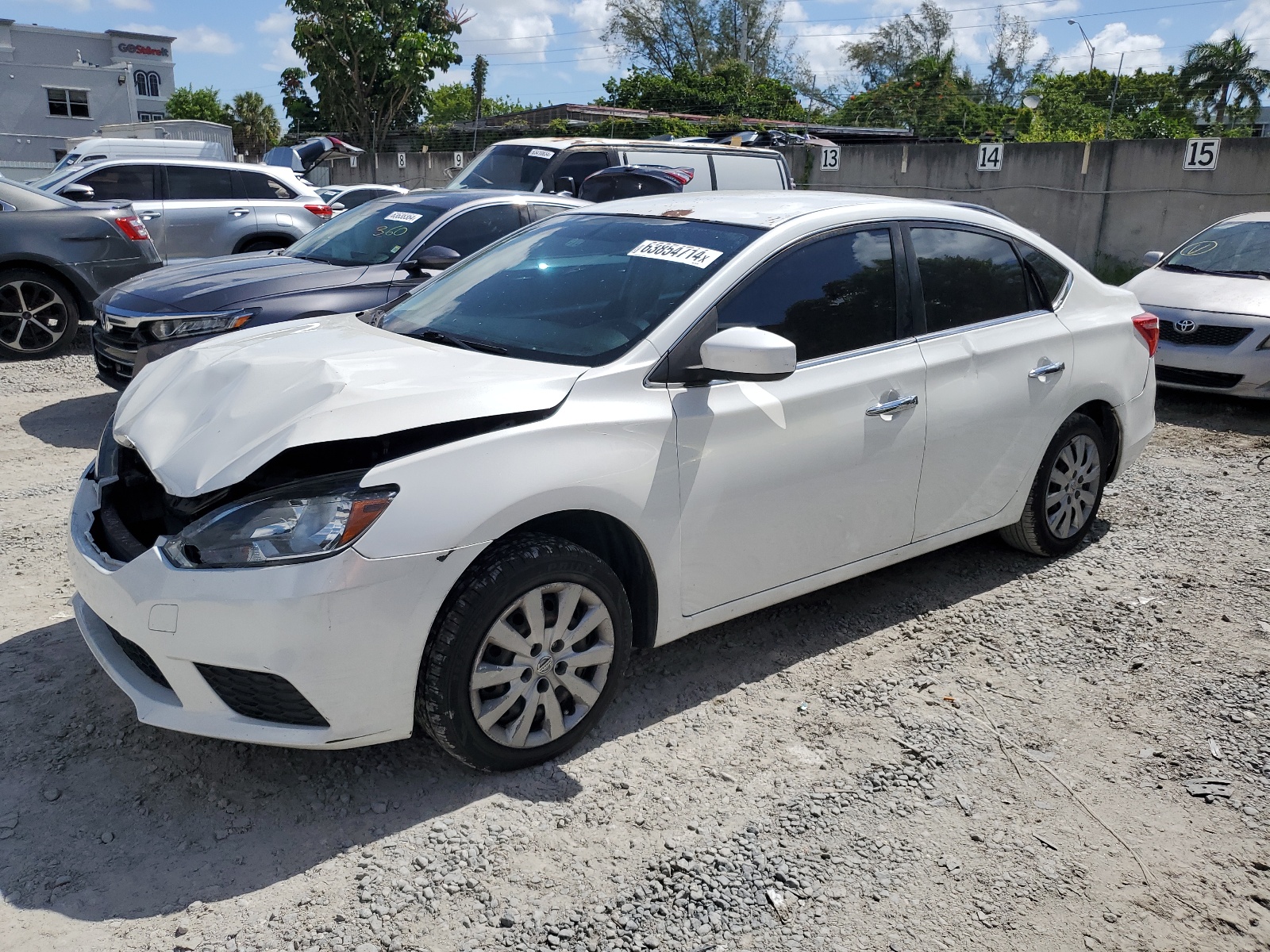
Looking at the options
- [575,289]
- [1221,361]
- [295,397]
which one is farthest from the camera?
[1221,361]

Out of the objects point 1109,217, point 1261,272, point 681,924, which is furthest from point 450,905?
point 1109,217

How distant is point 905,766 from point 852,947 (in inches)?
35.0

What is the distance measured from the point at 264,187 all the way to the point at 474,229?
5.81 meters

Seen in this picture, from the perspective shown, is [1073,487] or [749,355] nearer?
[749,355]

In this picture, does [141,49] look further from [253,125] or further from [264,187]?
[264,187]

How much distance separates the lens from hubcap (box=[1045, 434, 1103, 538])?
485cm

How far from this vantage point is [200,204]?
11594mm

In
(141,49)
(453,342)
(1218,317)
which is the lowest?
(1218,317)

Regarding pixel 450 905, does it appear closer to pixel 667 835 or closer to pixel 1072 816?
pixel 667 835

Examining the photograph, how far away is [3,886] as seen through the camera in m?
2.67

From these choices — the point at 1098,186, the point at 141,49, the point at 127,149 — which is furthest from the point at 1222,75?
the point at 141,49

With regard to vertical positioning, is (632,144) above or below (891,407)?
above

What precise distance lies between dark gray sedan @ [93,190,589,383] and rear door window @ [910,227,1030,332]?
10.5 feet

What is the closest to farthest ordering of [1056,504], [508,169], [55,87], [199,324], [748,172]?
[1056,504]
[199,324]
[508,169]
[748,172]
[55,87]
